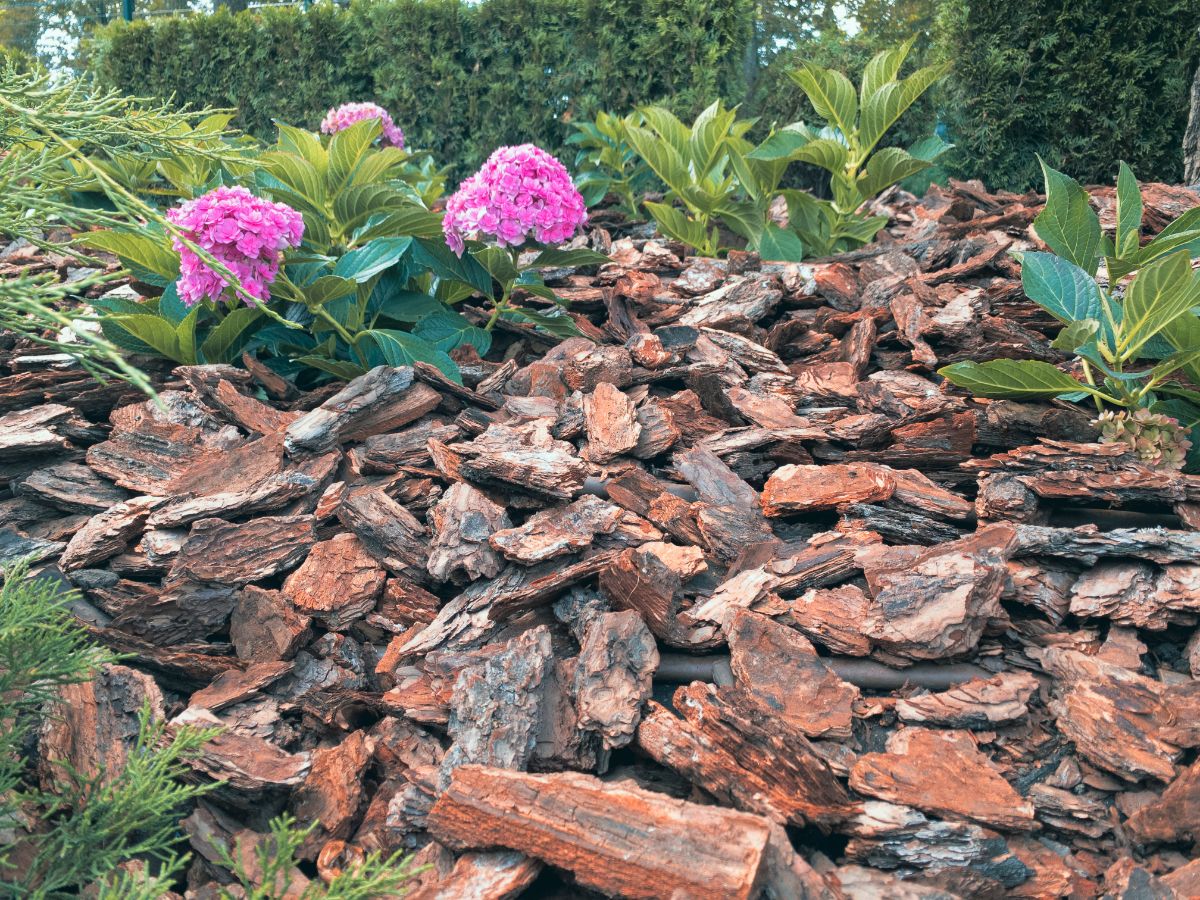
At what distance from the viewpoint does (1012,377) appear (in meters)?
2.48

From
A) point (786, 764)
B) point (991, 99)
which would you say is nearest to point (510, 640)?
point (786, 764)

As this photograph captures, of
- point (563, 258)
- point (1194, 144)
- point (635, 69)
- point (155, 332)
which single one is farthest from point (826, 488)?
point (635, 69)

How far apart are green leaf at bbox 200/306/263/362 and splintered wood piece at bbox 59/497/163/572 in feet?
2.62

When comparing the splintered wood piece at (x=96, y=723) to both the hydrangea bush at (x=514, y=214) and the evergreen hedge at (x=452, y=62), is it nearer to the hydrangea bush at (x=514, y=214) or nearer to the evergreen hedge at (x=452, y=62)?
the hydrangea bush at (x=514, y=214)

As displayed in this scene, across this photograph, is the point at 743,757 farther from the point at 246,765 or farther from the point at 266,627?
the point at 266,627

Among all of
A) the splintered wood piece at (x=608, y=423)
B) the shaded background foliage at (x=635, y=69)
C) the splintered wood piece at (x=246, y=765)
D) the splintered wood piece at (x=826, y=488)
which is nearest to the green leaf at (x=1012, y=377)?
the splintered wood piece at (x=826, y=488)

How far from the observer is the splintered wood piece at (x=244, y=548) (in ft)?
7.43

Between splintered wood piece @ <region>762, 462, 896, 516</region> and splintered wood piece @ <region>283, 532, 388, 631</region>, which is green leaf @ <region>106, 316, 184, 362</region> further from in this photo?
splintered wood piece @ <region>762, 462, 896, 516</region>

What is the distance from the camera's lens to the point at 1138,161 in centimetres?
564

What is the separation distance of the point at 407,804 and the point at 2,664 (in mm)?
803

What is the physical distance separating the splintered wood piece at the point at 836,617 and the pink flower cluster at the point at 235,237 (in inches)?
74.1

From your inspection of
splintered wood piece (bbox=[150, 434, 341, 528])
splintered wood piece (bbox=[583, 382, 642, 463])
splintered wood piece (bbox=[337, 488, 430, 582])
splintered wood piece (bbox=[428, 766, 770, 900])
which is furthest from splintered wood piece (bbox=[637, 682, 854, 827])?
splintered wood piece (bbox=[150, 434, 341, 528])

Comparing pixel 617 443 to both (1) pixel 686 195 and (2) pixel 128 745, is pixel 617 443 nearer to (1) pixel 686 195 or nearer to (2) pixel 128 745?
(2) pixel 128 745

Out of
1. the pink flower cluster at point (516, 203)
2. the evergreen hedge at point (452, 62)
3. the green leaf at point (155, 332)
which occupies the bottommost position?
the green leaf at point (155, 332)
